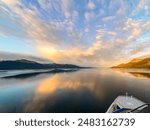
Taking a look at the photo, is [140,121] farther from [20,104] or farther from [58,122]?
[20,104]

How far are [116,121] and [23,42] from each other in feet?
25.8

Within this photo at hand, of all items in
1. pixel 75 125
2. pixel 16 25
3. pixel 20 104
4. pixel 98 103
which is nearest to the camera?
pixel 75 125

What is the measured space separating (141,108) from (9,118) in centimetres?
169

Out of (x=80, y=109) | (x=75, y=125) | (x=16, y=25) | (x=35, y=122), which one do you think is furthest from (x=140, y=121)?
(x=16, y=25)

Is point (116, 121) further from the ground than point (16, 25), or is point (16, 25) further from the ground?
point (16, 25)

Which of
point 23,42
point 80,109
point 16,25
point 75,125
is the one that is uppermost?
point 16,25

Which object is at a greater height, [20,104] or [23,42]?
[23,42]

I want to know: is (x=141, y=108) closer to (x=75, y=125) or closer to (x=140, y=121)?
(x=140, y=121)

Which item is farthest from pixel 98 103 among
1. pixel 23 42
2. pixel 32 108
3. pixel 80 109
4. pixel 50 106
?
pixel 23 42

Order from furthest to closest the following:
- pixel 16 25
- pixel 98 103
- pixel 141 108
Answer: pixel 16 25 → pixel 98 103 → pixel 141 108

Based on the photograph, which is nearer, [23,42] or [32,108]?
[32,108]

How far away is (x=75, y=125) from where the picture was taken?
231cm

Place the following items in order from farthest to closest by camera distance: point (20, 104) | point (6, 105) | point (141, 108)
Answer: point (20, 104) < point (6, 105) < point (141, 108)

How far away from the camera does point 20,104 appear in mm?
7488
